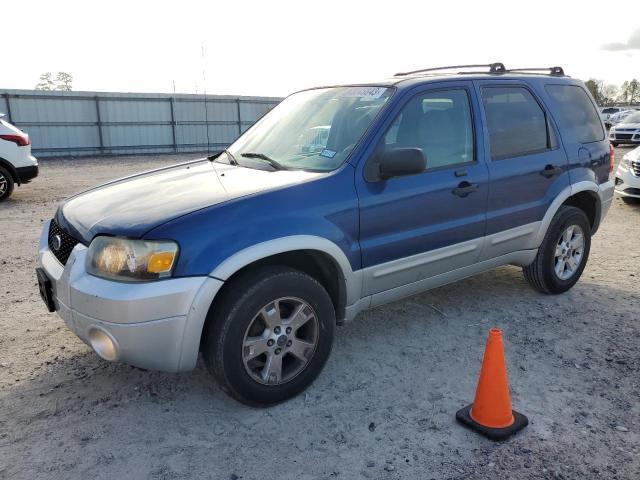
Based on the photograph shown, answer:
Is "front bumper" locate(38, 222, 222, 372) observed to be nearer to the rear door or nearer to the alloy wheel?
Answer: the alloy wheel

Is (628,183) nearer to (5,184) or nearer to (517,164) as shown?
(517,164)

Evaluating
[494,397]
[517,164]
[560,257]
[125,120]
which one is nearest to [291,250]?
[494,397]

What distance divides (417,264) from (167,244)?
1.76 meters

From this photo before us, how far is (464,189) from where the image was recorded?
387cm

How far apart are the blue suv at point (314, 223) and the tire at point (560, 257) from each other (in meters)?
0.02

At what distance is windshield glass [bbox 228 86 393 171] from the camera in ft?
11.6

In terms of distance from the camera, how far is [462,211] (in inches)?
154

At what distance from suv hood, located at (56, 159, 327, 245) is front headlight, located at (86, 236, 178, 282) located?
0.19 ft

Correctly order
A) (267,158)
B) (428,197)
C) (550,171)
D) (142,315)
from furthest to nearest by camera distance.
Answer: (550,171) → (267,158) → (428,197) → (142,315)

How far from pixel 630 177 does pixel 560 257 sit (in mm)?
5289

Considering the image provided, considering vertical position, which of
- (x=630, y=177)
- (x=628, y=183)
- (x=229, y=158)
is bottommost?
(x=628, y=183)

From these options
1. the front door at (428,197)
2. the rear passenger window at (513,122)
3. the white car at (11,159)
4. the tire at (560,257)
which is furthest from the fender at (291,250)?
the white car at (11,159)

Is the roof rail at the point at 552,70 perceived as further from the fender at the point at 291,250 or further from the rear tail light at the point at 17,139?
the rear tail light at the point at 17,139

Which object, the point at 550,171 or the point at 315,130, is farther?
the point at 550,171
